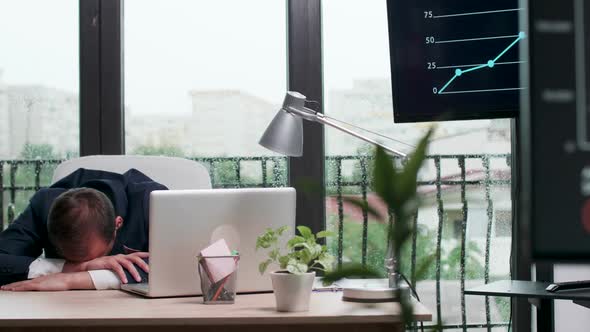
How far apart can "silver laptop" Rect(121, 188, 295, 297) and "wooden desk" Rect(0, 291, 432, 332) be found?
57mm

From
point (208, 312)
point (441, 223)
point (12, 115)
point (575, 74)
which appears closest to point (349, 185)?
point (441, 223)

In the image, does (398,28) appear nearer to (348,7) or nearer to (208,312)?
(348,7)

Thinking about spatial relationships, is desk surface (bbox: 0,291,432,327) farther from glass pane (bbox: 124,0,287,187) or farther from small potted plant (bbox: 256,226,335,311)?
glass pane (bbox: 124,0,287,187)

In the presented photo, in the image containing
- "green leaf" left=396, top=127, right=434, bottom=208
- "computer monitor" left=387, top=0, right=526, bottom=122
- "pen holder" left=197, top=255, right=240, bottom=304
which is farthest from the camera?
"computer monitor" left=387, top=0, right=526, bottom=122

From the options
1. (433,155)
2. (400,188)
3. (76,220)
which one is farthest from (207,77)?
(400,188)

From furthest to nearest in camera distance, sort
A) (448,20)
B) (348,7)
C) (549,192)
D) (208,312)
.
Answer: (348,7)
(448,20)
(208,312)
(549,192)

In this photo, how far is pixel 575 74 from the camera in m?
0.44

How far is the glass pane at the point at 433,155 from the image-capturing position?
3.13 m

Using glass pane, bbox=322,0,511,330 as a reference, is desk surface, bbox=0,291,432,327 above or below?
below

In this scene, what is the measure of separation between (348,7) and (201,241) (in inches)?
64.1

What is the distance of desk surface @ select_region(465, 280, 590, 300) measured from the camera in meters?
1.69

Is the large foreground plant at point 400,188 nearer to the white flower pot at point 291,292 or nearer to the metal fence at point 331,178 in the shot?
the white flower pot at point 291,292

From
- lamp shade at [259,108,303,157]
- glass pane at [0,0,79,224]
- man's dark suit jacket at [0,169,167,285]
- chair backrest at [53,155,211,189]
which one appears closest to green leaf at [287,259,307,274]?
lamp shade at [259,108,303,157]

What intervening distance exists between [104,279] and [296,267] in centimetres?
63
